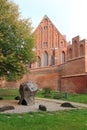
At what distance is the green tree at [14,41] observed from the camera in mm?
24495

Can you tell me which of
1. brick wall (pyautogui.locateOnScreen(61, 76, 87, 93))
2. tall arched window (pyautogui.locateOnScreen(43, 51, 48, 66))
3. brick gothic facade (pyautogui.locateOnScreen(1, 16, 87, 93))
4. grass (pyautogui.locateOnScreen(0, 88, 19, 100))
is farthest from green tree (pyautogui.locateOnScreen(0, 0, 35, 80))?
tall arched window (pyautogui.locateOnScreen(43, 51, 48, 66))

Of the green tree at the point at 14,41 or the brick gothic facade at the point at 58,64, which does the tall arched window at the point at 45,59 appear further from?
the green tree at the point at 14,41

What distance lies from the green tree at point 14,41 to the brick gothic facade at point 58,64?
473 cm

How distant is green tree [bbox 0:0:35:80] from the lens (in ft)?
80.4

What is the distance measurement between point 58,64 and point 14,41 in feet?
77.1

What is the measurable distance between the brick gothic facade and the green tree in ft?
15.5

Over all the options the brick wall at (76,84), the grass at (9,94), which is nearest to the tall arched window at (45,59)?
the brick wall at (76,84)

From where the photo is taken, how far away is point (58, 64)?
48375 millimetres

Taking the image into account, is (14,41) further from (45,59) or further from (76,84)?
(45,59)

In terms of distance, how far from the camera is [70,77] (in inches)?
1427

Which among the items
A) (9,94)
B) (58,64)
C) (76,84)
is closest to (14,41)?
(9,94)

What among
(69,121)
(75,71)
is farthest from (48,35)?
(69,121)

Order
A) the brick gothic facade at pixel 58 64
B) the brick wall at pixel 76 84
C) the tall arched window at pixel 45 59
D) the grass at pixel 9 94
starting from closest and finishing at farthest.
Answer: the grass at pixel 9 94
the brick wall at pixel 76 84
the brick gothic facade at pixel 58 64
the tall arched window at pixel 45 59

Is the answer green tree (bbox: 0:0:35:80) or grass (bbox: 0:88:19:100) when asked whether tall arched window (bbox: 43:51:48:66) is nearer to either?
grass (bbox: 0:88:19:100)
